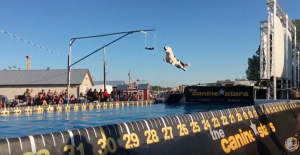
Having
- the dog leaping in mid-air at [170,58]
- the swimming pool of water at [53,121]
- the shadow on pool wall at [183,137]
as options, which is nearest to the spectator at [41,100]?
the swimming pool of water at [53,121]

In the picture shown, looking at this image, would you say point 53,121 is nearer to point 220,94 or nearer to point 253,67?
point 220,94

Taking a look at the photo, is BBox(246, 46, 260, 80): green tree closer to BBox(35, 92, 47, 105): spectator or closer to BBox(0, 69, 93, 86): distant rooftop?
BBox(0, 69, 93, 86): distant rooftop

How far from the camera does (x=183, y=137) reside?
4.59 meters

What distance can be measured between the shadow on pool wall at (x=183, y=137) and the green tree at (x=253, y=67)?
2335 inches

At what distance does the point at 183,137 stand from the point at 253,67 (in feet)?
214

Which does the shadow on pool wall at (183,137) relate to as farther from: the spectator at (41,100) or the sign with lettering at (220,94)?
the sign with lettering at (220,94)

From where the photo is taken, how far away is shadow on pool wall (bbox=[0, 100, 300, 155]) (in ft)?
9.81

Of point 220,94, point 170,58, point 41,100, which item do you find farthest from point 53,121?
point 220,94

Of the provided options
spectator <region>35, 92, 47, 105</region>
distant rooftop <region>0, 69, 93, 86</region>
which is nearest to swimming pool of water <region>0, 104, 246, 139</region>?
spectator <region>35, 92, 47, 105</region>

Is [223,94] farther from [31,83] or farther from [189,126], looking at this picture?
[31,83]

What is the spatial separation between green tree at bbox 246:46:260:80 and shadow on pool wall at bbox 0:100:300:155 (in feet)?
195

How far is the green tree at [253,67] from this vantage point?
211 feet

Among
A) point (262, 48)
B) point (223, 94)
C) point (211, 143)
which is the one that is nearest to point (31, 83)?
point (223, 94)

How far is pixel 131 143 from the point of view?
12.4 ft
